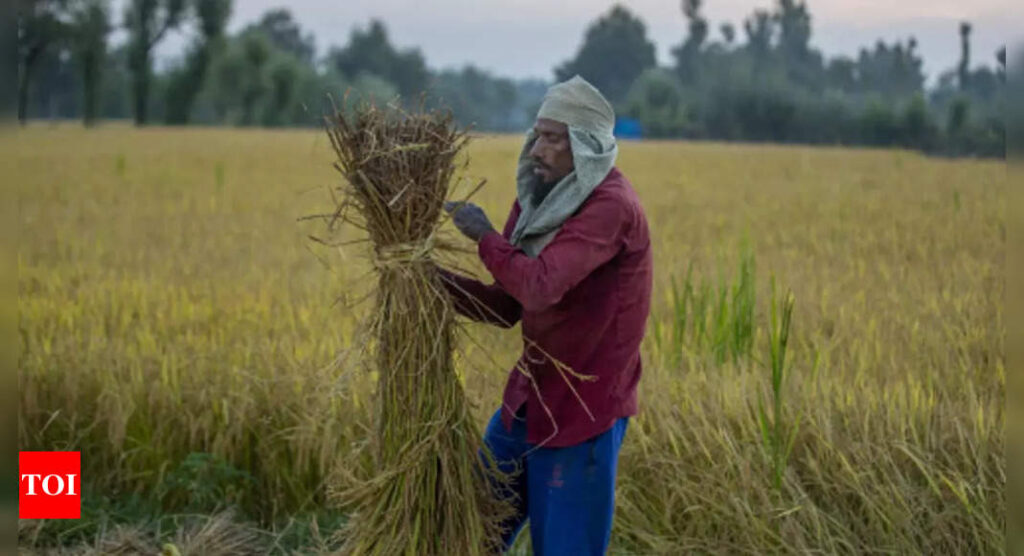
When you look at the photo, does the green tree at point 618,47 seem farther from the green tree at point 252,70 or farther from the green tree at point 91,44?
the green tree at point 91,44

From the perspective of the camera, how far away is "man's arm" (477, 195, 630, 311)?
2473 mm

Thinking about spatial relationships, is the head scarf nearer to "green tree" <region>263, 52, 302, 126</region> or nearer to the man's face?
the man's face

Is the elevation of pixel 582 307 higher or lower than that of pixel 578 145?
lower

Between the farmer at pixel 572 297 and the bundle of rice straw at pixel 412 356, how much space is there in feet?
0.36

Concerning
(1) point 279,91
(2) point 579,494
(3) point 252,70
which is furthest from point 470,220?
(3) point 252,70

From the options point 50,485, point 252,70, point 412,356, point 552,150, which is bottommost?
point 50,485

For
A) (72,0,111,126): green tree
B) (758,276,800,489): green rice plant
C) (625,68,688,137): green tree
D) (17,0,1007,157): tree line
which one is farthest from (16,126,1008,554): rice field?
(625,68,688,137): green tree

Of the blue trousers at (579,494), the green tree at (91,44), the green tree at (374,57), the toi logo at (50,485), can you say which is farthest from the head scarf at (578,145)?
the green tree at (374,57)

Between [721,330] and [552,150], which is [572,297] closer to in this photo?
[552,150]

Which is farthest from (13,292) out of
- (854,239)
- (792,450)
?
(854,239)

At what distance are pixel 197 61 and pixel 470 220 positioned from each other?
172 ft

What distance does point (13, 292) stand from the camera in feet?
4.97

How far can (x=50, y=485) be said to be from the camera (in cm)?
398

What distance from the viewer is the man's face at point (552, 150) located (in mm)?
2584
